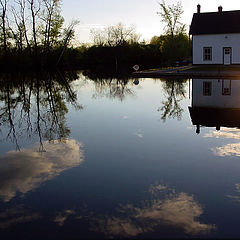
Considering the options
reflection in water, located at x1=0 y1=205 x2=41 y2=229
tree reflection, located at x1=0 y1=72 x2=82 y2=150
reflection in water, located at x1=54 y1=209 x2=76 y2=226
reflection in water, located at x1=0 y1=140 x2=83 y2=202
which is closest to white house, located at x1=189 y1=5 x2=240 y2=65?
tree reflection, located at x1=0 y1=72 x2=82 y2=150

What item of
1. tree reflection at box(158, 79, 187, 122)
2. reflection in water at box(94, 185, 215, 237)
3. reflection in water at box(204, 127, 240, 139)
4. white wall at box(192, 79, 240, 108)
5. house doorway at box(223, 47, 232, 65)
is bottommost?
reflection in water at box(94, 185, 215, 237)

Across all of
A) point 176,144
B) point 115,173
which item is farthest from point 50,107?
point 115,173

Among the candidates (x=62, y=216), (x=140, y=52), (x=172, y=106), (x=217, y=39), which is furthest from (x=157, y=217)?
(x=140, y=52)

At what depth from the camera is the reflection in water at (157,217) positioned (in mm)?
4328

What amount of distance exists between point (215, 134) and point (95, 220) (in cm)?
601

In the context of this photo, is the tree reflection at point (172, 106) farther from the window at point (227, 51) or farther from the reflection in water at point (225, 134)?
the window at point (227, 51)

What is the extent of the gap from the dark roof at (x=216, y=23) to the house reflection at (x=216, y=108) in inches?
680

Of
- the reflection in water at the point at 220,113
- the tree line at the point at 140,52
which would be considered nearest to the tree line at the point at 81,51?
the tree line at the point at 140,52

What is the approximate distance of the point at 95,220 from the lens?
457 cm

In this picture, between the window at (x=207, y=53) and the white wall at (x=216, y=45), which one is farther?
the window at (x=207, y=53)

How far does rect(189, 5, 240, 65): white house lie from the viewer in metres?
33.9

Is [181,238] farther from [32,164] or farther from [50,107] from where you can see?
[50,107]

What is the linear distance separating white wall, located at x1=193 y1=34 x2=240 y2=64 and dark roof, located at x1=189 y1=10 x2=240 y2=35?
1.73ft

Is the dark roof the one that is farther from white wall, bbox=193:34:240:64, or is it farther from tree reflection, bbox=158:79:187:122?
tree reflection, bbox=158:79:187:122
